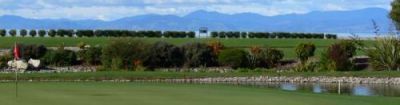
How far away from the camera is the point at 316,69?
167ft

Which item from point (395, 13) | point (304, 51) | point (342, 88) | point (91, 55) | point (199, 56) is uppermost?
point (395, 13)

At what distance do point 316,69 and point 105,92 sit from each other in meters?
27.9

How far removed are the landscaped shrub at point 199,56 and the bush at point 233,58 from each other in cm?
135

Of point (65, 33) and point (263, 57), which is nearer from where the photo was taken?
point (263, 57)

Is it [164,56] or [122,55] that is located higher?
[122,55]

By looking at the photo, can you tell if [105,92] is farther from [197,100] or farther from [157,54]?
[157,54]

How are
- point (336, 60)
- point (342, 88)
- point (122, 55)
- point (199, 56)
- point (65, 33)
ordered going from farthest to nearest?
1. point (65, 33)
2. point (199, 56)
3. point (122, 55)
4. point (336, 60)
5. point (342, 88)

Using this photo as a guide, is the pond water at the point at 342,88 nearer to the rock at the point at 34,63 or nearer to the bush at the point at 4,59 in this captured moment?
the rock at the point at 34,63

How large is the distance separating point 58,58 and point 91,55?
6.95ft

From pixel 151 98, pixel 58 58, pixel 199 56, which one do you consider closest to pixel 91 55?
pixel 58 58

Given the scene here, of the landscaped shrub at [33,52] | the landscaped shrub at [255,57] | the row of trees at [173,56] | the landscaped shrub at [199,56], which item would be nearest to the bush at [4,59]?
the row of trees at [173,56]

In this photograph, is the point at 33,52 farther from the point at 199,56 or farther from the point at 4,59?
the point at 199,56

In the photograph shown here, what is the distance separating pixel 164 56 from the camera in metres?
54.9

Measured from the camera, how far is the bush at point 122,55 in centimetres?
5119
